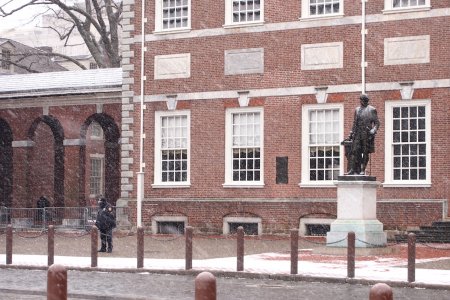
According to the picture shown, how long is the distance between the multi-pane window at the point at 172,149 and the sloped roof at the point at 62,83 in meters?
4.32

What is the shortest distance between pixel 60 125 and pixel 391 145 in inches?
580

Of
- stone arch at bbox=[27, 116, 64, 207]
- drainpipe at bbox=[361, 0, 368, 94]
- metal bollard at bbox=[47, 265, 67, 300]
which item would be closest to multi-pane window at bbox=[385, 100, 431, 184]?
drainpipe at bbox=[361, 0, 368, 94]

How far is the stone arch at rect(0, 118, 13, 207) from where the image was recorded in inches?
1571

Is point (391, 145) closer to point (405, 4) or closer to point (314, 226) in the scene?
point (314, 226)

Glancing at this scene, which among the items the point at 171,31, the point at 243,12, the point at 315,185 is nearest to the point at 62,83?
the point at 171,31

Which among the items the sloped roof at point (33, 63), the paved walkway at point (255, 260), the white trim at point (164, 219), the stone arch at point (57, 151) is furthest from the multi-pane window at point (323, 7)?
the sloped roof at point (33, 63)

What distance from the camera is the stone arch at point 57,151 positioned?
124 feet

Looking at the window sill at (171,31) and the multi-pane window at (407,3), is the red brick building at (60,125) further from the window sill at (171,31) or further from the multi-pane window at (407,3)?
the multi-pane window at (407,3)

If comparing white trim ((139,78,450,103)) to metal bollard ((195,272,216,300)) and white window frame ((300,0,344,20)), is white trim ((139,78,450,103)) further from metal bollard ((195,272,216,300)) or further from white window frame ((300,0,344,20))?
metal bollard ((195,272,216,300))

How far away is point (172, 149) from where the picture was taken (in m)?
31.8

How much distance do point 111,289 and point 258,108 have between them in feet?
51.8

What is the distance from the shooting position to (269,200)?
98.5 feet

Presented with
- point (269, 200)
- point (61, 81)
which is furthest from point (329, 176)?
point (61, 81)

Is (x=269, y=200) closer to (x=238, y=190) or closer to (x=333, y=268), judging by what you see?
(x=238, y=190)
